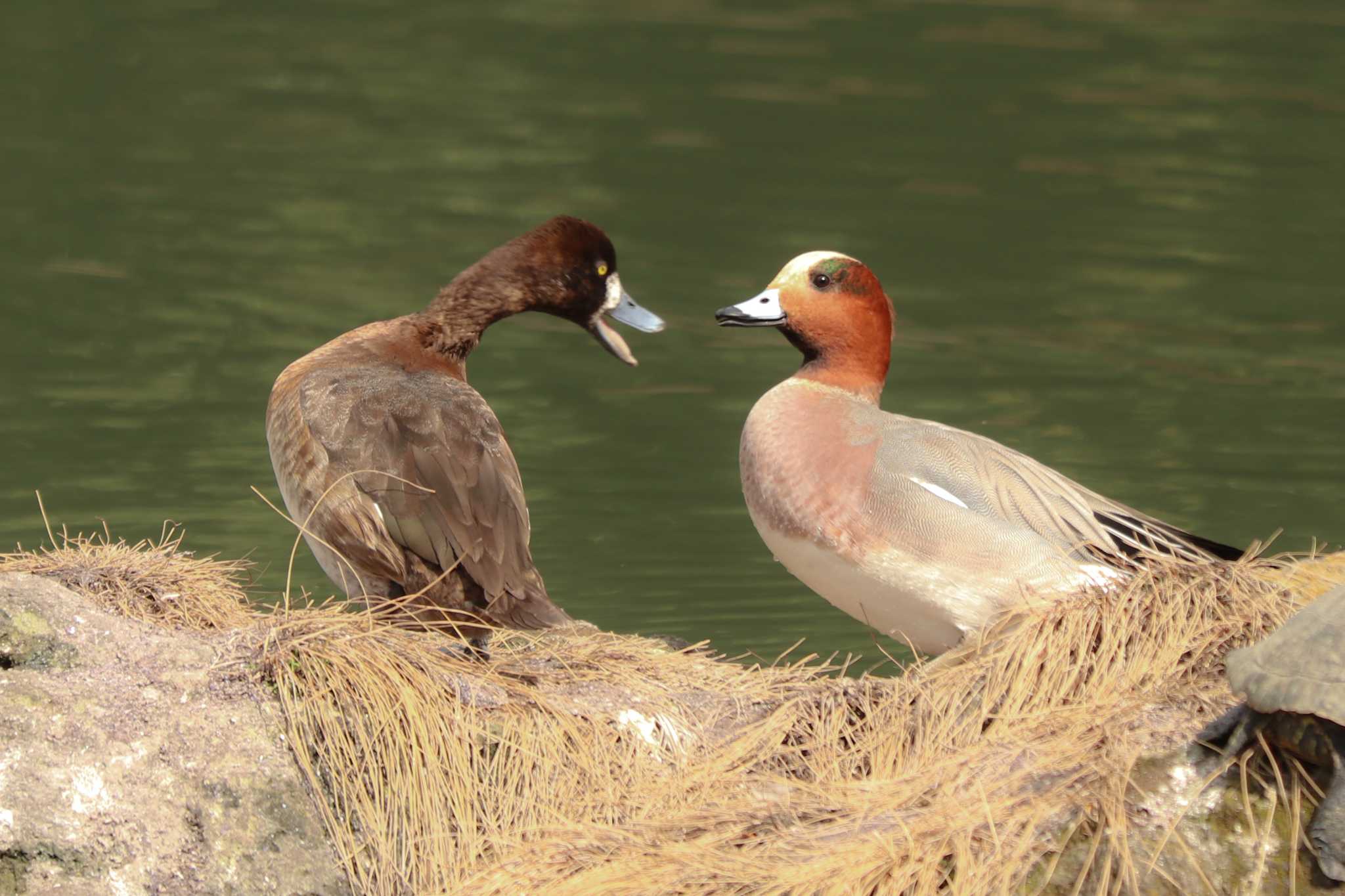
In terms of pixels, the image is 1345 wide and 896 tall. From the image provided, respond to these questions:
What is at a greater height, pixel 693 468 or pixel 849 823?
pixel 849 823

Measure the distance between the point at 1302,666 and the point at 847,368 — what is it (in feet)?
6.62

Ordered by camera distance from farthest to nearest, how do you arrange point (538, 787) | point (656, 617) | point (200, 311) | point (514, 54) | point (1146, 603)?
1. point (514, 54)
2. point (200, 311)
3. point (656, 617)
4. point (1146, 603)
5. point (538, 787)

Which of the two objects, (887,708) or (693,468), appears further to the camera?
(693,468)

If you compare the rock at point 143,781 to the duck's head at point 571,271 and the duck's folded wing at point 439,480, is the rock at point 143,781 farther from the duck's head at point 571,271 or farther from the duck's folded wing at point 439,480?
the duck's head at point 571,271

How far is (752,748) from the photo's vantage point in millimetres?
3889

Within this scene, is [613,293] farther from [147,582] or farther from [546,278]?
[147,582]

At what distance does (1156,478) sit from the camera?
8078 mm

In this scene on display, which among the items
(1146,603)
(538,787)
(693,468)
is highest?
(1146,603)

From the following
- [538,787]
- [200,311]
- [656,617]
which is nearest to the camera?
[538,787]

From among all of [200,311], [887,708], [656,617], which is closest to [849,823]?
[887,708]

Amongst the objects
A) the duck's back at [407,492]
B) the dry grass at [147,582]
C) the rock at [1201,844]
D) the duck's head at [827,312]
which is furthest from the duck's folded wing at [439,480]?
the rock at [1201,844]

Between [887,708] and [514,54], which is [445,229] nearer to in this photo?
[514,54]

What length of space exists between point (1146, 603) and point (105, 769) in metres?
1.95

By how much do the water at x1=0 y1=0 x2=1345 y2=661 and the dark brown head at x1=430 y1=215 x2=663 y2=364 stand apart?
124cm
